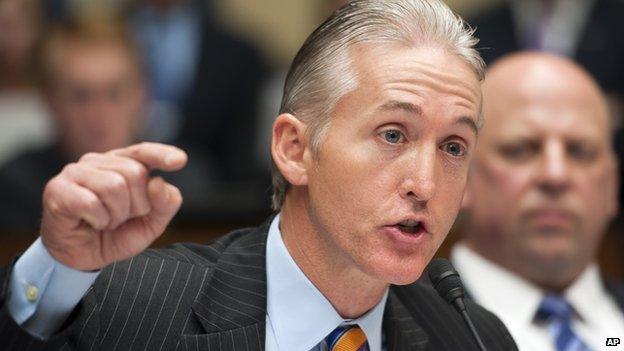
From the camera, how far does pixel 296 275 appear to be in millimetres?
2666

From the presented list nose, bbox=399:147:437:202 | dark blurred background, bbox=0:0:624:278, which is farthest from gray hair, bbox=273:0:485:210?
Answer: dark blurred background, bbox=0:0:624:278

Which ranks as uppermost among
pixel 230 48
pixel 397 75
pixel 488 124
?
pixel 397 75

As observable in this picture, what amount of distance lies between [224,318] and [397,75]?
0.63m

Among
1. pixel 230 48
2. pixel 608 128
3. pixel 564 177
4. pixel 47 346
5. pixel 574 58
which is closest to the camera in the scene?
pixel 47 346

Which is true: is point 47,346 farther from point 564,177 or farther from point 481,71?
point 564,177

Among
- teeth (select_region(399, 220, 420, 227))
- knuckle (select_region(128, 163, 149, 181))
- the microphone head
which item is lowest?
the microphone head

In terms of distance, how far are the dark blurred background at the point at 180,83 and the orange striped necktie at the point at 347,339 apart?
5.81 ft

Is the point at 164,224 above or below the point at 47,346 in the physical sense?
above

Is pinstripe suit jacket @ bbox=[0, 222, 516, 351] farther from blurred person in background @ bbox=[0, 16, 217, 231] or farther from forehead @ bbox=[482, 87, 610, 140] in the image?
blurred person in background @ bbox=[0, 16, 217, 231]

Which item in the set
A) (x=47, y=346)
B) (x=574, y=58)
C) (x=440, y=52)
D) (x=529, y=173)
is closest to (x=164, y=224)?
(x=47, y=346)

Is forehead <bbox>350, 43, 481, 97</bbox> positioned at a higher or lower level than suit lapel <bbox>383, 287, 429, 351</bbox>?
higher

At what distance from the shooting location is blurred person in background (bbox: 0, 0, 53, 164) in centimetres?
570

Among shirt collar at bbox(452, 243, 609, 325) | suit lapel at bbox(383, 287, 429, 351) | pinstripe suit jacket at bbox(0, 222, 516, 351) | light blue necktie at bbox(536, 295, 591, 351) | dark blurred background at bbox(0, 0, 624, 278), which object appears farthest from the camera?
dark blurred background at bbox(0, 0, 624, 278)

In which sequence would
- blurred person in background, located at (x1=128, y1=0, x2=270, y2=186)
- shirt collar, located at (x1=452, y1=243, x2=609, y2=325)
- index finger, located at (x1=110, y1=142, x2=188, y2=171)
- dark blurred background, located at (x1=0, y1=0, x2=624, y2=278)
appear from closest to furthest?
1. index finger, located at (x1=110, y1=142, x2=188, y2=171)
2. shirt collar, located at (x1=452, y1=243, x2=609, y2=325)
3. dark blurred background, located at (x1=0, y1=0, x2=624, y2=278)
4. blurred person in background, located at (x1=128, y1=0, x2=270, y2=186)
